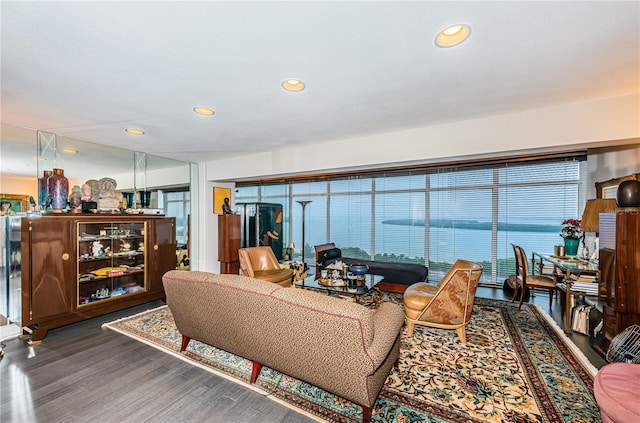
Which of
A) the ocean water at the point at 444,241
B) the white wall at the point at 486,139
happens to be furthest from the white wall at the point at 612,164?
the ocean water at the point at 444,241

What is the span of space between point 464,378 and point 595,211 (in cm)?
277

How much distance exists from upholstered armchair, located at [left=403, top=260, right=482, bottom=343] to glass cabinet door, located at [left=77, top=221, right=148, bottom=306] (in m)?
4.00

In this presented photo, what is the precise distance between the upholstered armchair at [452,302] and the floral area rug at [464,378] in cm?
23

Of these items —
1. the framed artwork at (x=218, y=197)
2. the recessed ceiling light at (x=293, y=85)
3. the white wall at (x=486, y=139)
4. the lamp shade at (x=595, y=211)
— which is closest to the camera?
the recessed ceiling light at (x=293, y=85)

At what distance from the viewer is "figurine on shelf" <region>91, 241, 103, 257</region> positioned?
11.9ft

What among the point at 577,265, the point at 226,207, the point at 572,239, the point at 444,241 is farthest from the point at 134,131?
the point at 572,239

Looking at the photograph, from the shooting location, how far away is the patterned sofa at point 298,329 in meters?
1.59

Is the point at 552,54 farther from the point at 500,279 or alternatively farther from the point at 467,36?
the point at 500,279

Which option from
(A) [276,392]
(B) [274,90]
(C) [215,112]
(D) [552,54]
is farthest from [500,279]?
(C) [215,112]

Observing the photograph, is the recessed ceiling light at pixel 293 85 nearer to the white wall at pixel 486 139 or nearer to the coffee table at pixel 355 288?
the white wall at pixel 486 139

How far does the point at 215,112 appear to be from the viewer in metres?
2.73

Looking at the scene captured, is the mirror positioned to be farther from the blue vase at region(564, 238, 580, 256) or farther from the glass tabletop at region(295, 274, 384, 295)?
the blue vase at region(564, 238, 580, 256)

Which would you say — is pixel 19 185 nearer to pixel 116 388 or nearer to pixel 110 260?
pixel 110 260

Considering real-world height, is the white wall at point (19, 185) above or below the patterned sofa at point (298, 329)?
above
